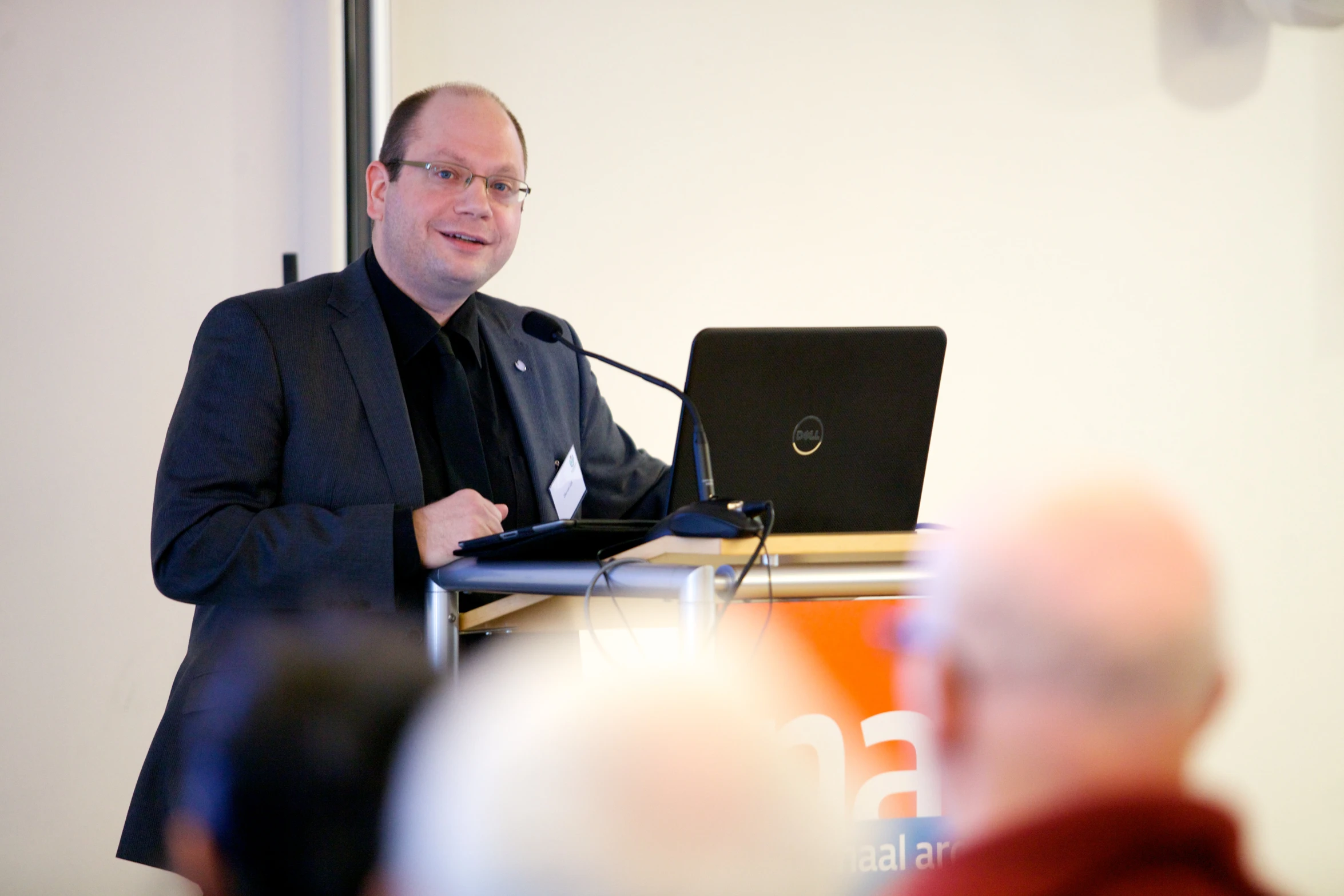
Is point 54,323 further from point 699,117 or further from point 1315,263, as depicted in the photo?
point 1315,263

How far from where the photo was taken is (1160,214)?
3.70 meters

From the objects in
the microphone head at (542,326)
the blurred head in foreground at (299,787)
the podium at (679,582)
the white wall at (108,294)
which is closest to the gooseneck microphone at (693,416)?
the microphone head at (542,326)

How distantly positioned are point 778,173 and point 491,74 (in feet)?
2.68

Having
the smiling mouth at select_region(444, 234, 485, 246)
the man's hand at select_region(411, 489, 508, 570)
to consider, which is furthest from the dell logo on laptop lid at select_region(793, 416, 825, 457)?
the smiling mouth at select_region(444, 234, 485, 246)

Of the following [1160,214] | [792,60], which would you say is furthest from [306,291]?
[1160,214]

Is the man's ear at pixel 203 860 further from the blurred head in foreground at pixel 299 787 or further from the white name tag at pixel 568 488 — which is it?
the white name tag at pixel 568 488

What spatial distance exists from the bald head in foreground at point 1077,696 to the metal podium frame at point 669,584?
2.75 feet

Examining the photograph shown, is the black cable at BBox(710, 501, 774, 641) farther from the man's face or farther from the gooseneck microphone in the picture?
the man's face

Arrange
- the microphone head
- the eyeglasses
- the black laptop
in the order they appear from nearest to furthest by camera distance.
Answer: the black laptop < the microphone head < the eyeglasses

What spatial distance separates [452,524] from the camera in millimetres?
1745

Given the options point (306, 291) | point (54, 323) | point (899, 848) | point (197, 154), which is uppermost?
point (197, 154)

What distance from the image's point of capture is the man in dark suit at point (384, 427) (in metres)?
1.82

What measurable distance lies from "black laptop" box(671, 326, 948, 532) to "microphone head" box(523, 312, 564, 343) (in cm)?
26

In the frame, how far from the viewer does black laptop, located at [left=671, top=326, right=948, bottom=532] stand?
5.47ft
